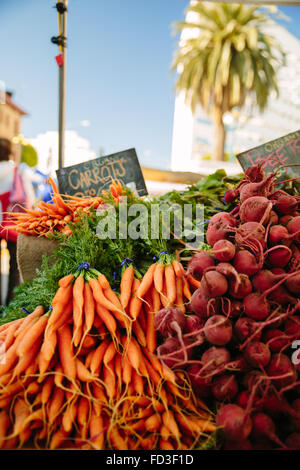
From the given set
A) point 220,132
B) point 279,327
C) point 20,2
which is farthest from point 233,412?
point 220,132

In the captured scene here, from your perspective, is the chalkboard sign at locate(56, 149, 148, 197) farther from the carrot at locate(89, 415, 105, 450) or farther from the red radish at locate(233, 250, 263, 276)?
the carrot at locate(89, 415, 105, 450)

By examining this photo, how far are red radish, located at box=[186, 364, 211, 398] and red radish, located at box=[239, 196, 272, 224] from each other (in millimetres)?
550

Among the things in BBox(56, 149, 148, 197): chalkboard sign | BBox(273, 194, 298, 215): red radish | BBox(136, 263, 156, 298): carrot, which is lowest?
BBox(136, 263, 156, 298): carrot

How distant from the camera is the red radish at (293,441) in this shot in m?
0.85

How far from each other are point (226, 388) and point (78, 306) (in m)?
0.62

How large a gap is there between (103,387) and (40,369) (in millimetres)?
237

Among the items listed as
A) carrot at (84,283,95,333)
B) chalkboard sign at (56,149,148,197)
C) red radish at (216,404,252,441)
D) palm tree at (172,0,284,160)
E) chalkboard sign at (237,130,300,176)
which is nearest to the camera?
red radish at (216,404,252,441)

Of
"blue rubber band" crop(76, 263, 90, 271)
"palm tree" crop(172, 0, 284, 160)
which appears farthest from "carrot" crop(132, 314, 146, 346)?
"palm tree" crop(172, 0, 284, 160)

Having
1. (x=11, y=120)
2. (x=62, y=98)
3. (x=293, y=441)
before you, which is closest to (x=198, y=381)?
(x=293, y=441)

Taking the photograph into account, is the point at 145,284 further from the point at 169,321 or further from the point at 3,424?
the point at 3,424

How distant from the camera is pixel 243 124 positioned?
16.3m

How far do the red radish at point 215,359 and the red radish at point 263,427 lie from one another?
174 mm

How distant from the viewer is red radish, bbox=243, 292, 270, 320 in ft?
3.04

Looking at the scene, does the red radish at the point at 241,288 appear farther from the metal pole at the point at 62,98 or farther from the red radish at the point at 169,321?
the metal pole at the point at 62,98
